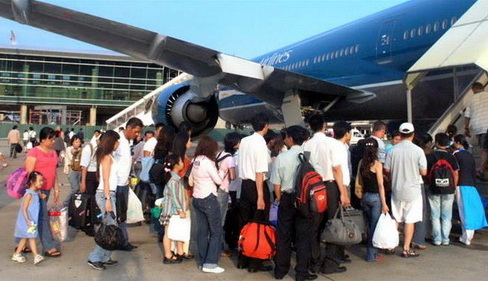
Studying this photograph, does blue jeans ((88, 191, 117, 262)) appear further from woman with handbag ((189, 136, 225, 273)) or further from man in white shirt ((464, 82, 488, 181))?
man in white shirt ((464, 82, 488, 181))

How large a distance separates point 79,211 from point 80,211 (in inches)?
0.5

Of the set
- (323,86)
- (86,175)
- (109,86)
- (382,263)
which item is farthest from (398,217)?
(109,86)

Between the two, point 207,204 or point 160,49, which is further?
point 160,49

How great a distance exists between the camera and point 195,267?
17.3 feet

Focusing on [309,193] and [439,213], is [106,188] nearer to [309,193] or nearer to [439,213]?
[309,193]

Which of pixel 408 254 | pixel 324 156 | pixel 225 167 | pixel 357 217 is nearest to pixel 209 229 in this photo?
pixel 225 167

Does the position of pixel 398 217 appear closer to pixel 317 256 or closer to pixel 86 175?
pixel 317 256

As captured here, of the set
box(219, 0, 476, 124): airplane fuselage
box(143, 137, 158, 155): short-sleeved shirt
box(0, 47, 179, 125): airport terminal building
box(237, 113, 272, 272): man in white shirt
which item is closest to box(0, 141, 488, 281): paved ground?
box(237, 113, 272, 272): man in white shirt

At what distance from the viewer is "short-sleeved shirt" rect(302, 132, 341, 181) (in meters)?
5.14

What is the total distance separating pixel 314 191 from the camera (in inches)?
180

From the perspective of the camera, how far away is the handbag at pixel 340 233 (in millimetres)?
4914

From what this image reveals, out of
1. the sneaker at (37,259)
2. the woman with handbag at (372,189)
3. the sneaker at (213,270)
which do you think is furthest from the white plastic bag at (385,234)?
the sneaker at (37,259)

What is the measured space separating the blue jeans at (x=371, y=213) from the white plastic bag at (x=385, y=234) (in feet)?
0.49

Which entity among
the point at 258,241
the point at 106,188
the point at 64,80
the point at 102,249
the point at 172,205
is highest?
the point at 64,80
